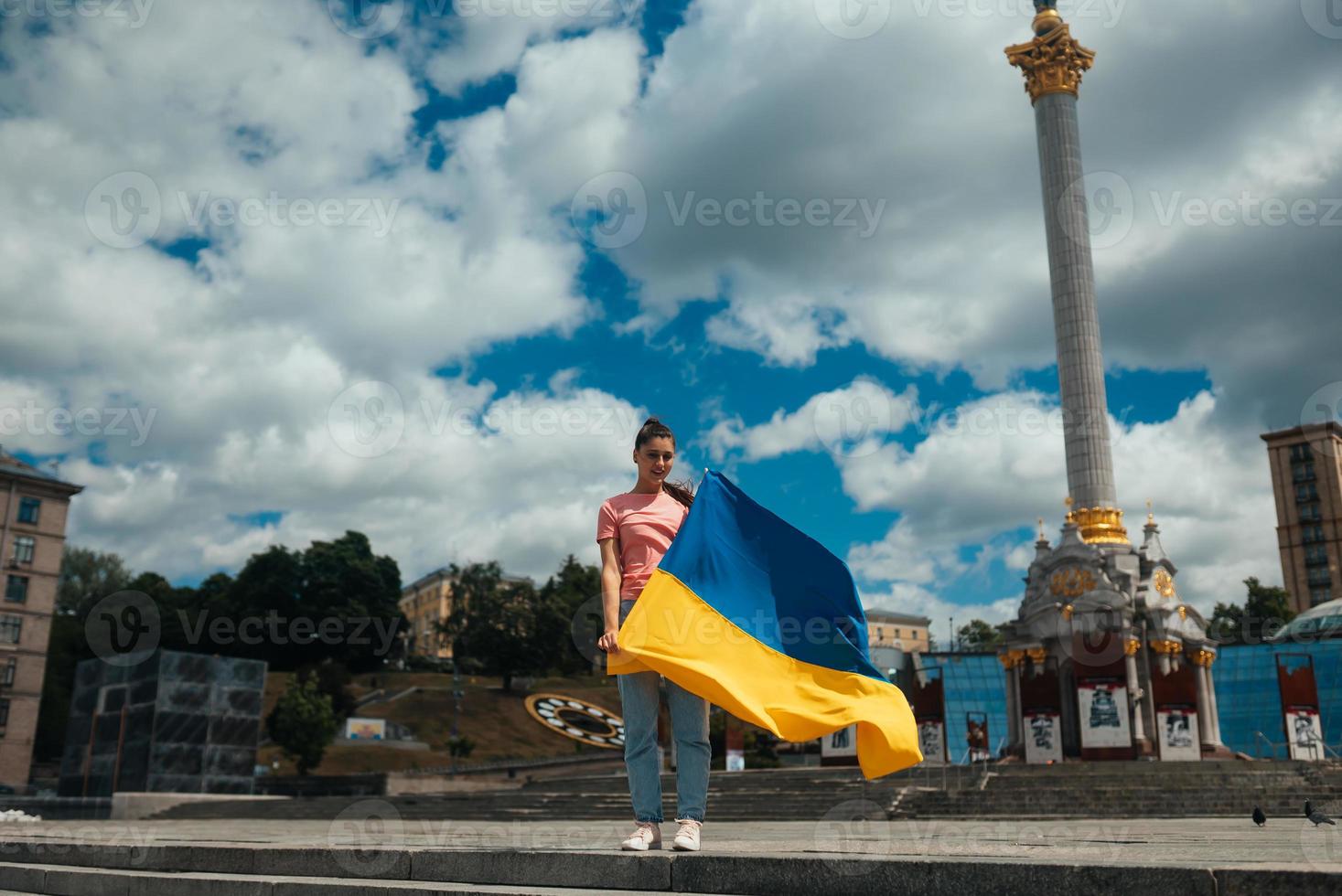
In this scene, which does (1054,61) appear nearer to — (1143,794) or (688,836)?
(1143,794)

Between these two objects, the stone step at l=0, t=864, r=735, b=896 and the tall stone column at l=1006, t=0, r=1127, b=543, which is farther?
the tall stone column at l=1006, t=0, r=1127, b=543

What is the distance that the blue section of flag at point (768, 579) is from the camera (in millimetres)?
6406

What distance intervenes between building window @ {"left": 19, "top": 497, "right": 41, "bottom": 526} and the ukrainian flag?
7563 centimetres

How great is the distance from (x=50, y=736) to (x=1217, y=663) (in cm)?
7247

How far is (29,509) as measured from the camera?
70.0 m

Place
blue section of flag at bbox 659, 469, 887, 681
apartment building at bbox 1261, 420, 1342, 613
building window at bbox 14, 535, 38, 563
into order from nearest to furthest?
blue section of flag at bbox 659, 469, 887, 681 → building window at bbox 14, 535, 38, 563 → apartment building at bbox 1261, 420, 1342, 613

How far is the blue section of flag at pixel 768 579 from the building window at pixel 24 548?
74.9 meters

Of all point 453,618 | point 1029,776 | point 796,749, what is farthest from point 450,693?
point 1029,776

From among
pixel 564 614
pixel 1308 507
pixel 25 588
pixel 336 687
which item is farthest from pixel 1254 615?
pixel 25 588

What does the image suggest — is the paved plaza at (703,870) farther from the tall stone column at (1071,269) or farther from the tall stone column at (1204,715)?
the tall stone column at (1071,269)

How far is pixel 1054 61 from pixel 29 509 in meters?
65.9

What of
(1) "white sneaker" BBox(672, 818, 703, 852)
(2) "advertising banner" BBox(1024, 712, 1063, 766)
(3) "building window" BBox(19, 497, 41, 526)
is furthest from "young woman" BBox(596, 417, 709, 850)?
(3) "building window" BBox(19, 497, 41, 526)

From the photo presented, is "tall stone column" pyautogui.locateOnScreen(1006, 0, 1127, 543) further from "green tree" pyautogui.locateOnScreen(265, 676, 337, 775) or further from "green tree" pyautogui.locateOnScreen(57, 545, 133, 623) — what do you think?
"green tree" pyautogui.locateOnScreen(57, 545, 133, 623)

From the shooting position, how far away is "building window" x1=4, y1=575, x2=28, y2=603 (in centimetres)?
6800
